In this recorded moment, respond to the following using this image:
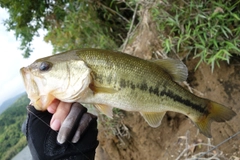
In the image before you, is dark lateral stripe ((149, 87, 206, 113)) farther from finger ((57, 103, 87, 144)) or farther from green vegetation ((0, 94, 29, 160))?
green vegetation ((0, 94, 29, 160))

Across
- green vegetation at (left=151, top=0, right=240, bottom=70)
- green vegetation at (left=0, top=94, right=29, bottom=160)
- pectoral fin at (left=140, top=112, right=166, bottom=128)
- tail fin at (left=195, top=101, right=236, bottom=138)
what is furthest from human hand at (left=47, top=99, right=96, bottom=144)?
green vegetation at (left=0, top=94, right=29, bottom=160)

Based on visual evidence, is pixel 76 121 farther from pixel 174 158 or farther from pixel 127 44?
pixel 127 44

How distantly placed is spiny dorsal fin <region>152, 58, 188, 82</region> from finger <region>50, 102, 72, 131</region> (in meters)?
0.50

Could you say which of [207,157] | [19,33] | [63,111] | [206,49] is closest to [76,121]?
[63,111]

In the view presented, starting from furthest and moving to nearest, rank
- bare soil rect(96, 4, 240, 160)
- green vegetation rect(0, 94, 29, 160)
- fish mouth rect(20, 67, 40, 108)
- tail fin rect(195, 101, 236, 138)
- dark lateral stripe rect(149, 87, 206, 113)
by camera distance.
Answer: green vegetation rect(0, 94, 29, 160) → bare soil rect(96, 4, 240, 160) → tail fin rect(195, 101, 236, 138) → dark lateral stripe rect(149, 87, 206, 113) → fish mouth rect(20, 67, 40, 108)

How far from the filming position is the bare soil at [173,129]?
8.86 feet

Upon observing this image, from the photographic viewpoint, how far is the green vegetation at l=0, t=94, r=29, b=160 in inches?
142

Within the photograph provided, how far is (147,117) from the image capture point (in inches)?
61.1

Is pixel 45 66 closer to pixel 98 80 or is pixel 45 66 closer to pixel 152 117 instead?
pixel 98 80

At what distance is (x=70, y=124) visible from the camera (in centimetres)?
138

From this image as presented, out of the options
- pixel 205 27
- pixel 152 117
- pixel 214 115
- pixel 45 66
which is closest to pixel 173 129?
pixel 205 27

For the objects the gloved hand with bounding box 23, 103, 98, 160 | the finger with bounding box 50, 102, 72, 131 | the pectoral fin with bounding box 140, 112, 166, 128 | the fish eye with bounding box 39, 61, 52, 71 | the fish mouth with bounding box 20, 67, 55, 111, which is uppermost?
the fish eye with bounding box 39, 61, 52, 71

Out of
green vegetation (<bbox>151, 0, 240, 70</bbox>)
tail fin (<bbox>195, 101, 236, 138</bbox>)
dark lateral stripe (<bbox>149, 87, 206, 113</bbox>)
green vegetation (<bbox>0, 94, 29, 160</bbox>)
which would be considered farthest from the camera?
green vegetation (<bbox>0, 94, 29, 160</bbox>)

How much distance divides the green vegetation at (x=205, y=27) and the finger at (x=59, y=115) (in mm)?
1500
